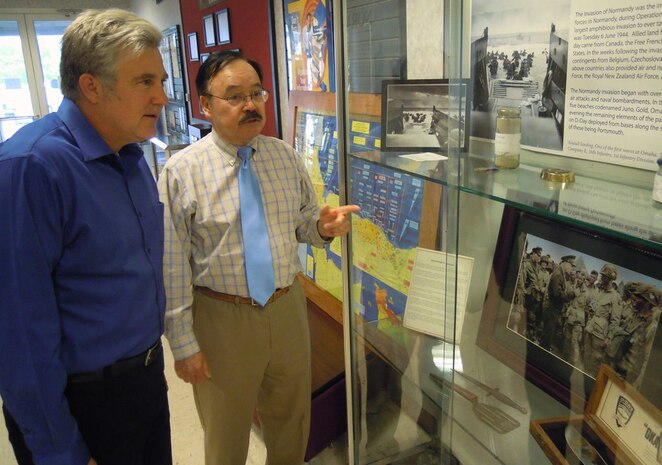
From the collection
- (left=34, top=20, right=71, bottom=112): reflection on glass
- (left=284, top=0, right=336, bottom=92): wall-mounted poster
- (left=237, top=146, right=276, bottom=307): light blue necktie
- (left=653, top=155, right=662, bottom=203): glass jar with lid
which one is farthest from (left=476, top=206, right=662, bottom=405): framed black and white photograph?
(left=34, top=20, right=71, bottom=112): reflection on glass

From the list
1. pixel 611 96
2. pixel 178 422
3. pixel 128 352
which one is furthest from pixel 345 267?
pixel 178 422

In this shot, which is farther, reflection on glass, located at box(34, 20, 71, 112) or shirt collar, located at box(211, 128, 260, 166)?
reflection on glass, located at box(34, 20, 71, 112)

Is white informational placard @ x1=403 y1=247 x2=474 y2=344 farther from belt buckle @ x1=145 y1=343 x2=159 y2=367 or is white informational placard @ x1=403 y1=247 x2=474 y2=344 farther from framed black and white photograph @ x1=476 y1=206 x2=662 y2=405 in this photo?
belt buckle @ x1=145 y1=343 x2=159 y2=367

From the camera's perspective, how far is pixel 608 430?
3.09ft

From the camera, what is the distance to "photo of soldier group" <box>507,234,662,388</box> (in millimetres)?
907

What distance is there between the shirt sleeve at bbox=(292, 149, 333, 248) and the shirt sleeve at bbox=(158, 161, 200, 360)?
0.41 m

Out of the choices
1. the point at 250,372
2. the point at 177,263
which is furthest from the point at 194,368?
the point at 177,263

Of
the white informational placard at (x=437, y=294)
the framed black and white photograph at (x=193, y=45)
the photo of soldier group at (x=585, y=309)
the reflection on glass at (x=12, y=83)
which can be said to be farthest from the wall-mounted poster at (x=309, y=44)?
the reflection on glass at (x=12, y=83)

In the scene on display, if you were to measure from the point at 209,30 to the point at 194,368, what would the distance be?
127 inches

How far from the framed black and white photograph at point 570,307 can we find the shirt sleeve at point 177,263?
2.91 ft

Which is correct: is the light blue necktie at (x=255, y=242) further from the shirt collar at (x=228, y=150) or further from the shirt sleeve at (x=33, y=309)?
the shirt sleeve at (x=33, y=309)

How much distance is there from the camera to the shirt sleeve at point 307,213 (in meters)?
1.73

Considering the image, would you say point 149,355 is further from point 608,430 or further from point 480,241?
point 608,430

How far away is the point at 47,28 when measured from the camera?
7523 millimetres
